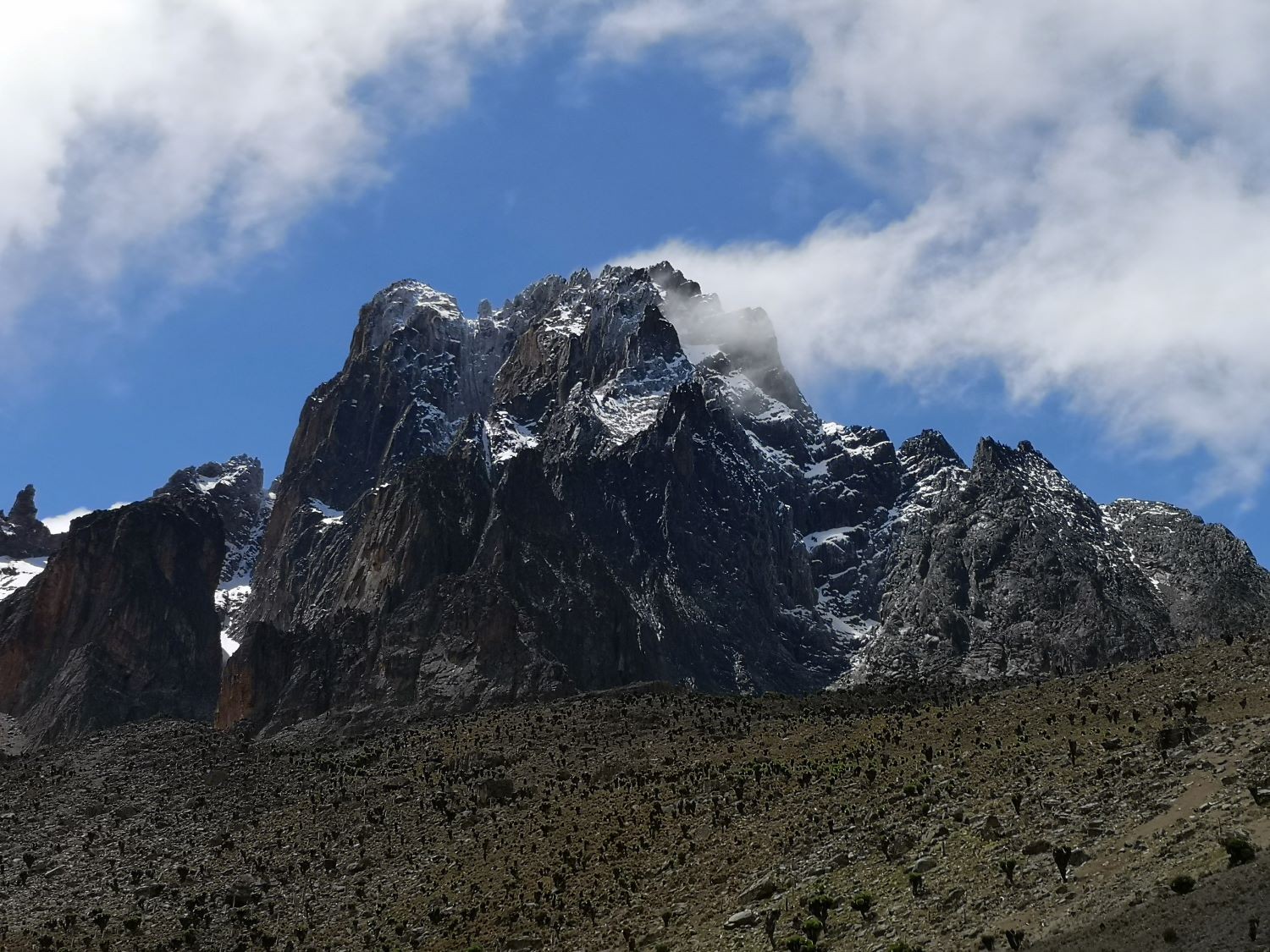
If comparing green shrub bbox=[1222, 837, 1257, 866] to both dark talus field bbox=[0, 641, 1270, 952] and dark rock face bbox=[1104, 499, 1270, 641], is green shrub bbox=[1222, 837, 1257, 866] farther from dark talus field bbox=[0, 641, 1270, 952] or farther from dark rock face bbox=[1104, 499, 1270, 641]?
dark rock face bbox=[1104, 499, 1270, 641]

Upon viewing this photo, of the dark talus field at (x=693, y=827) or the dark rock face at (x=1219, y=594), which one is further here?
the dark rock face at (x=1219, y=594)

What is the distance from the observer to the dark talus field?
63.2 metres

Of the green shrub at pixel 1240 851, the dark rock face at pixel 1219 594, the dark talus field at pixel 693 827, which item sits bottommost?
the green shrub at pixel 1240 851

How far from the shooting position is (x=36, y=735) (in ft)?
595

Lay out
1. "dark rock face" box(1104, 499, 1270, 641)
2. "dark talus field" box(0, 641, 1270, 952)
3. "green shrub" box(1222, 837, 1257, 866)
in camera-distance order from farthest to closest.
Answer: "dark rock face" box(1104, 499, 1270, 641), "dark talus field" box(0, 641, 1270, 952), "green shrub" box(1222, 837, 1257, 866)

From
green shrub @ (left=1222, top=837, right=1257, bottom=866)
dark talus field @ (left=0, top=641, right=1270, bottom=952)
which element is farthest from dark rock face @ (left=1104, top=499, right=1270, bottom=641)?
green shrub @ (left=1222, top=837, right=1257, bottom=866)

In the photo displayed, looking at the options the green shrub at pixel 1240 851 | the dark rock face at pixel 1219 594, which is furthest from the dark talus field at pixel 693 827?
the dark rock face at pixel 1219 594

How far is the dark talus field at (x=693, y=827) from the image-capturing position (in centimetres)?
6322

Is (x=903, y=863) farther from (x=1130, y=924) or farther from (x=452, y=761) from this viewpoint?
(x=452, y=761)

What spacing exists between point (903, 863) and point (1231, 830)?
49.5 ft

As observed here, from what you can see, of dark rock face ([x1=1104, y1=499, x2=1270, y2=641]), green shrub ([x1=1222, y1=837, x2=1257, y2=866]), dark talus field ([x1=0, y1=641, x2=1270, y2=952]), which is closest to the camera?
green shrub ([x1=1222, y1=837, x2=1257, y2=866])

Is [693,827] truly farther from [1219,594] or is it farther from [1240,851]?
[1219,594]

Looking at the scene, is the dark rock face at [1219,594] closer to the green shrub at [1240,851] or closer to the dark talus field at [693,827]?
the dark talus field at [693,827]

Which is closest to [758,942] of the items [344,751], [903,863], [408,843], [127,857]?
[903,863]
